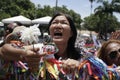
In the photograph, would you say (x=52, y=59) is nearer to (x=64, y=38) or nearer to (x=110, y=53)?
(x=64, y=38)

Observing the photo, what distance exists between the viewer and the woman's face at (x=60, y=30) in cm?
345

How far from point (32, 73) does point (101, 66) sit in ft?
1.80

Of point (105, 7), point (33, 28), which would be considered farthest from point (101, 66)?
point (105, 7)

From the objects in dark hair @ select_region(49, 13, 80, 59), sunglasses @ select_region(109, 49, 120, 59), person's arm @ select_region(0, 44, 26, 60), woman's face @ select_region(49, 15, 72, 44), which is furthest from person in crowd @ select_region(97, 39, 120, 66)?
person's arm @ select_region(0, 44, 26, 60)

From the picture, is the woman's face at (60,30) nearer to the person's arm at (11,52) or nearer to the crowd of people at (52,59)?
the crowd of people at (52,59)

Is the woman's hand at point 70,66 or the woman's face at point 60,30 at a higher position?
the woman's face at point 60,30

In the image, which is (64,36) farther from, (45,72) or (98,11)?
(98,11)

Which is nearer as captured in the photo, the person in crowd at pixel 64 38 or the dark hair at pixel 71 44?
the person in crowd at pixel 64 38

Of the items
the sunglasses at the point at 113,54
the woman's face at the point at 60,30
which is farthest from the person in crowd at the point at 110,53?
the woman's face at the point at 60,30

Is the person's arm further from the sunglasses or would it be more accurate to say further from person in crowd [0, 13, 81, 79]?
the sunglasses

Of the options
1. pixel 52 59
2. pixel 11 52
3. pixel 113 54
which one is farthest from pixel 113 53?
pixel 11 52

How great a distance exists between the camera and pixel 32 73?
9.89 ft

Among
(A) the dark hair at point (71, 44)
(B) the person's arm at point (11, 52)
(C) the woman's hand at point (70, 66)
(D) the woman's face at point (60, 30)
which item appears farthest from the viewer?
(A) the dark hair at point (71, 44)

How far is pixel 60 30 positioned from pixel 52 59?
40cm
